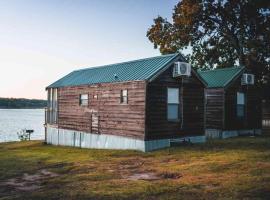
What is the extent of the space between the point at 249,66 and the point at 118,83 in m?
22.4

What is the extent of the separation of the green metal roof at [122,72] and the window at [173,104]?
79.6 inches

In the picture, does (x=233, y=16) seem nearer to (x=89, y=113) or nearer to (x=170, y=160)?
(x=89, y=113)

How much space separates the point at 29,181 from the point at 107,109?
1112 centimetres

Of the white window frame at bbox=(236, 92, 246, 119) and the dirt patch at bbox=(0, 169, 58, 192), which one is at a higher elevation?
the white window frame at bbox=(236, 92, 246, 119)

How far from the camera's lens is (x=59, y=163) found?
2116cm

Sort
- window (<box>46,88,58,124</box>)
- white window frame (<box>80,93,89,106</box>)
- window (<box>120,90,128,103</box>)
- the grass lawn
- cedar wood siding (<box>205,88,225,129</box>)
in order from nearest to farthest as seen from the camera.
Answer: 1. the grass lawn
2. window (<box>120,90,128,103</box>)
3. white window frame (<box>80,93,89,106</box>)
4. cedar wood siding (<box>205,88,225,129</box>)
5. window (<box>46,88,58,124</box>)

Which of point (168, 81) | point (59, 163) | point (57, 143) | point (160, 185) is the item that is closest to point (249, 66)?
point (168, 81)

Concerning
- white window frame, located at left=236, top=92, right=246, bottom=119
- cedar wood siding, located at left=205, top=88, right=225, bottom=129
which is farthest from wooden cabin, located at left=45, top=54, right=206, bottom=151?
white window frame, located at left=236, top=92, right=246, bottom=119

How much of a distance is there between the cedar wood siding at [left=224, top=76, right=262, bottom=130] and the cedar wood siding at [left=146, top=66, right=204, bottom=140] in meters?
5.26

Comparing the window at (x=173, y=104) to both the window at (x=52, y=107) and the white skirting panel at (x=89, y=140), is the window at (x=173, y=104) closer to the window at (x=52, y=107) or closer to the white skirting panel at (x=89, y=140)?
Answer: the white skirting panel at (x=89, y=140)

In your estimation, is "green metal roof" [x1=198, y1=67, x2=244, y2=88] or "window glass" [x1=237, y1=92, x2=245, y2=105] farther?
"window glass" [x1=237, y1=92, x2=245, y2=105]

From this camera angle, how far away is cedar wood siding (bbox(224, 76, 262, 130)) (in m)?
31.3

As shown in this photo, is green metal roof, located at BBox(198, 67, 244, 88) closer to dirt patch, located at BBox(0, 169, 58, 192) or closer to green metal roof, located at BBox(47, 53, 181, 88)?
green metal roof, located at BBox(47, 53, 181, 88)

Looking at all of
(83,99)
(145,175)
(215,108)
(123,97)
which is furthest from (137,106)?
(215,108)
